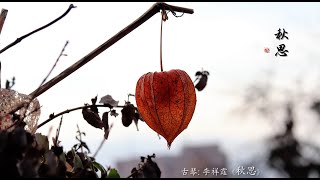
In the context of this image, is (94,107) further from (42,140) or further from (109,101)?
(42,140)

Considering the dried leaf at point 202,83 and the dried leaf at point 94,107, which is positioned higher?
the dried leaf at point 202,83

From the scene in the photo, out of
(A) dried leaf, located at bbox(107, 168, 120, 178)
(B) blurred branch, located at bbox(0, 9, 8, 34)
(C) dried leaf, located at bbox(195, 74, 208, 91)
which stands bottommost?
(A) dried leaf, located at bbox(107, 168, 120, 178)

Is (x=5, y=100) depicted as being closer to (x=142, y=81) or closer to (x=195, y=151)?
(x=142, y=81)

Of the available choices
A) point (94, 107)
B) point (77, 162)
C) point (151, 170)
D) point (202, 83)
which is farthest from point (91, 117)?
point (202, 83)

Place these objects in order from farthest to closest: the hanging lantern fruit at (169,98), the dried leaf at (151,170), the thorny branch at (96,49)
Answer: the hanging lantern fruit at (169,98) < the thorny branch at (96,49) < the dried leaf at (151,170)

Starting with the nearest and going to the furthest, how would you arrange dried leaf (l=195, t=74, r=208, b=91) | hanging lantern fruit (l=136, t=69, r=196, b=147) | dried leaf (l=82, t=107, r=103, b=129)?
dried leaf (l=82, t=107, r=103, b=129), hanging lantern fruit (l=136, t=69, r=196, b=147), dried leaf (l=195, t=74, r=208, b=91)

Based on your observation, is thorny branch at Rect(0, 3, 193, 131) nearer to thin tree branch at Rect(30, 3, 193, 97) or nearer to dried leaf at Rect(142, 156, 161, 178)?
thin tree branch at Rect(30, 3, 193, 97)

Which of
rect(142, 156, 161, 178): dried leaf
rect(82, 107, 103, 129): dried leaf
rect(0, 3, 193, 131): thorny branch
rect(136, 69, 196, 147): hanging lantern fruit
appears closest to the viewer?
rect(142, 156, 161, 178): dried leaf

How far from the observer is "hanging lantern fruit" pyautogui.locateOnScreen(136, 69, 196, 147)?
120cm

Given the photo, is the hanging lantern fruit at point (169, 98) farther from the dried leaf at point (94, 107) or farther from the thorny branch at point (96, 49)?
the thorny branch at point (96, 49)

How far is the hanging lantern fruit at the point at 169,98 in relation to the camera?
3.95 ft

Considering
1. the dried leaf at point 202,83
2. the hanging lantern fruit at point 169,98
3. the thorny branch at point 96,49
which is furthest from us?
the dried leaf at point 202,83

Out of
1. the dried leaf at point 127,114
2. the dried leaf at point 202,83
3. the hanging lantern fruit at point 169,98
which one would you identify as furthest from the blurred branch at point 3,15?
the dried leaf at point 202,83

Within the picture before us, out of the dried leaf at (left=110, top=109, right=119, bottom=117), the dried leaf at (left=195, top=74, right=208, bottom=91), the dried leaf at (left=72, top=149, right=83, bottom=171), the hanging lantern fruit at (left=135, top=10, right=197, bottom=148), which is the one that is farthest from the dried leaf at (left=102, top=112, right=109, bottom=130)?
the dried leaf at (left=195, top=74, right=208, bottom=91)
